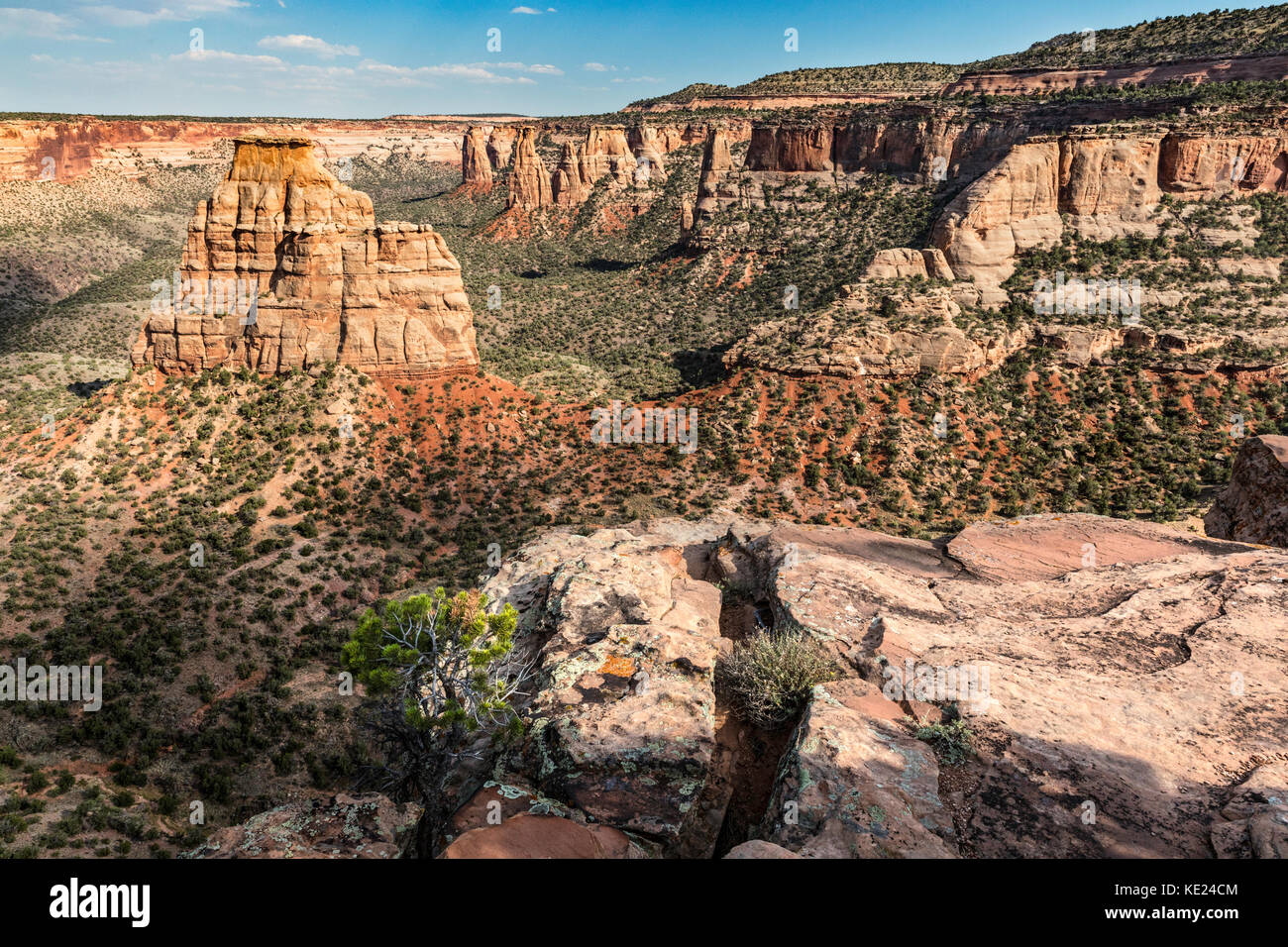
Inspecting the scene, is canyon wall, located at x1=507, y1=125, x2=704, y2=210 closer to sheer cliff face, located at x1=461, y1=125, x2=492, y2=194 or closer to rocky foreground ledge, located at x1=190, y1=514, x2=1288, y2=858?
sheer cliff face, located at x1=461, y1=125, x2=492, y2=194

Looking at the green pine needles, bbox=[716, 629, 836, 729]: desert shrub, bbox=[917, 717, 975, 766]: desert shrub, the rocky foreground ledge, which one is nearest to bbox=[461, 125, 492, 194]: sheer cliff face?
the rocky foreground ledge

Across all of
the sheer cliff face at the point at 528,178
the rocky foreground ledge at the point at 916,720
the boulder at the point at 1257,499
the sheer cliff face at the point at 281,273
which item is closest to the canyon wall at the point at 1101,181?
the boulder at the point at 1257,499

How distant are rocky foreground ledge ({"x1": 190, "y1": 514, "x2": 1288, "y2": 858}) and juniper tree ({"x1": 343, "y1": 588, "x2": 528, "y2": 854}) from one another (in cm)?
68

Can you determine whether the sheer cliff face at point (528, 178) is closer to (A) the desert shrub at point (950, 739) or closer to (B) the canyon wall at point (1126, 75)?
(B) the canyon wall at point (1126, 75)

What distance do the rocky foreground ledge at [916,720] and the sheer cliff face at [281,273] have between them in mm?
25220

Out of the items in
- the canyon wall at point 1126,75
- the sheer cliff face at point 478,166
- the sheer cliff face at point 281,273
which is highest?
the sheer cliff face at point 478,166

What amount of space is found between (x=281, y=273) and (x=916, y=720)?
3602 centimetres

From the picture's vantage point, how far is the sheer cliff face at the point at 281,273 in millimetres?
33094

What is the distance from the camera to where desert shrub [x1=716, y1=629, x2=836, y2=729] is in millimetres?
11555

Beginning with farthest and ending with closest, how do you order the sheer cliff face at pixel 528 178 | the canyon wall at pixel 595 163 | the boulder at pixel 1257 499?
1. the sheer cliff face at pixel 528 178
2. the canyon wall at pixel 595 163
3. the boulder at pixel 1257 499

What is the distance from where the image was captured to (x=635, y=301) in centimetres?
7750

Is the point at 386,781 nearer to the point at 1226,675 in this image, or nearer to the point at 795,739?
the point at 795,739

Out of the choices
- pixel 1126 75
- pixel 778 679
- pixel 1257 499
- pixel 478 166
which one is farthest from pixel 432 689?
pixel 478 166

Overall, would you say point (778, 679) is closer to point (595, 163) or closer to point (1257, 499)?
point (1257, 499)
